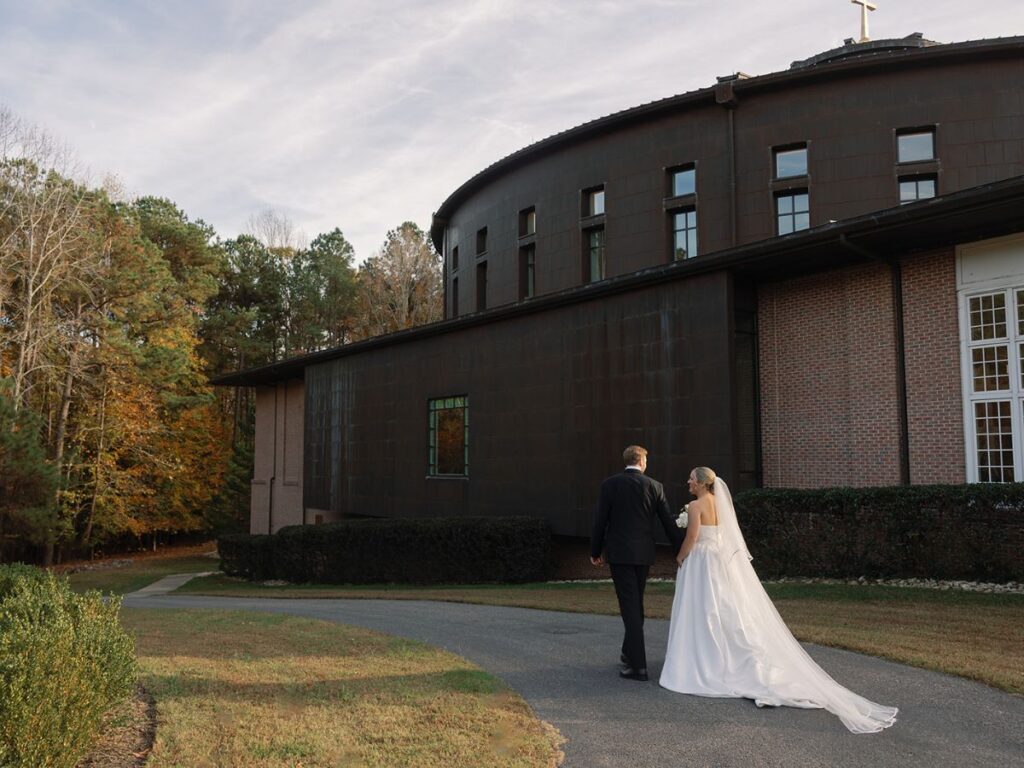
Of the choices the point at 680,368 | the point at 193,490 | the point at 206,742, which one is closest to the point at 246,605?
the point at 680,368

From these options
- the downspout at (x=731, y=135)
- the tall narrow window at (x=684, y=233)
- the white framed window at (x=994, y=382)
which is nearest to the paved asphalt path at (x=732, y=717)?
the white framed window at (x=994, y=382)

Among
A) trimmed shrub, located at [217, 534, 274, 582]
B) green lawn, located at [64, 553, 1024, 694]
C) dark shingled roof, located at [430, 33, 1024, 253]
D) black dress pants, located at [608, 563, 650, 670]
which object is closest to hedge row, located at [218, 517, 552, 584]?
trimmed shrub, located at [217, 534, 274, 582]

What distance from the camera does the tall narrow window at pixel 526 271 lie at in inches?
1236

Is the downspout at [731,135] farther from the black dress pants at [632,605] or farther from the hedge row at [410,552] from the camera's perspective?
the black dress pants at [632,605]

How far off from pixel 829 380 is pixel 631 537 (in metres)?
9.29

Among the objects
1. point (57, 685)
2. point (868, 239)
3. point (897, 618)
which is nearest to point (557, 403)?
point (868, 239)

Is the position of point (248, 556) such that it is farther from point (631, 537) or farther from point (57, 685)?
point (57, 685)

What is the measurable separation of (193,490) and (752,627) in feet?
133

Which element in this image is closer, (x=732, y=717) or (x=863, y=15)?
(x=732, y=717)

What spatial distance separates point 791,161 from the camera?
24469 millimetres

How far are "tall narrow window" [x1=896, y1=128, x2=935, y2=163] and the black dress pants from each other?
1983 centimetres

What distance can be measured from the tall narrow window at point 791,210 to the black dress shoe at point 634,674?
1947 cm

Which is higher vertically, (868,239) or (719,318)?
(868,239)

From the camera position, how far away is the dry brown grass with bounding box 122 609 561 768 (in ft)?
17.6
